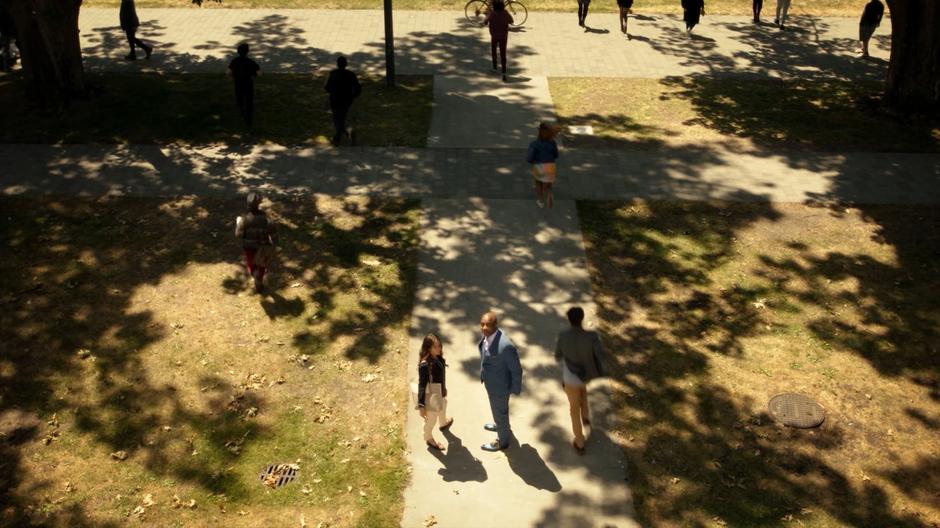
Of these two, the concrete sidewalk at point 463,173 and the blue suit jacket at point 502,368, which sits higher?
the concrete sidewalk at point 463,173

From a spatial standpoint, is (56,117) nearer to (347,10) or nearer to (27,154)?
(27,154)

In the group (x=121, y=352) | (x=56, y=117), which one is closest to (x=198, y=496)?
(x=121, y=352)

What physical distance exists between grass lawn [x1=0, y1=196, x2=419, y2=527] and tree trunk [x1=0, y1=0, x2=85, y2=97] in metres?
4.63

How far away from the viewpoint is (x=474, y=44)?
2162cm

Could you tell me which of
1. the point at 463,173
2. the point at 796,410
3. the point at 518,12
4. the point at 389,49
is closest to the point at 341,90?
the point at 463,173

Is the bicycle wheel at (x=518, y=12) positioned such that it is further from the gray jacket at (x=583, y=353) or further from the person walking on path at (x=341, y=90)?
the gray jacket at (x=583, y=353)

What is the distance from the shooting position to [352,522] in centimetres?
805

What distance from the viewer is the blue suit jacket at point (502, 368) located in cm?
828

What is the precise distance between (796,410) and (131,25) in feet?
56.6

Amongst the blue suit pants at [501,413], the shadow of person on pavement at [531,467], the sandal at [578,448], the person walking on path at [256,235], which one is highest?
the person walking on path at [256,235]

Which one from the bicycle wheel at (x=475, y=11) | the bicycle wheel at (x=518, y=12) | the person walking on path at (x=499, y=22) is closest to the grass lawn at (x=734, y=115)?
the person walking on path at (x=499, y=22)

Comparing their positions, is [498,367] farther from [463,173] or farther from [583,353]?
[463,173]

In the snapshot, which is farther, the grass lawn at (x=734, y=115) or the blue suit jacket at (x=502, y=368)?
the grass lawn at (x=734, y=115)

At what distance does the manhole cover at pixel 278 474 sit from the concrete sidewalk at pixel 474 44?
1294 centimetres
